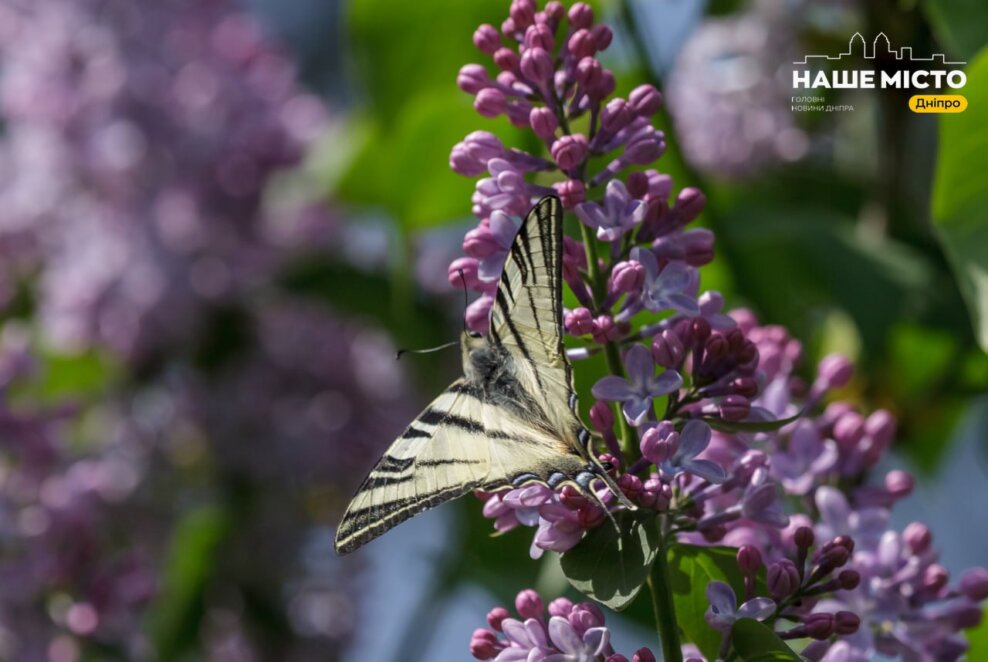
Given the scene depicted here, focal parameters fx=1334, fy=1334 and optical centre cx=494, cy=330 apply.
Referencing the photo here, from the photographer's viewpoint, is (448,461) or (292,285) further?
(292,285)

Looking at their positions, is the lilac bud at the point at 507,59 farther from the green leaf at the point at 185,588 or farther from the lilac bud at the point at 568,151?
the green leaf at the point at 185,588

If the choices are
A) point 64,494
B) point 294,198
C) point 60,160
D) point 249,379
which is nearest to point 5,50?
point 60,160

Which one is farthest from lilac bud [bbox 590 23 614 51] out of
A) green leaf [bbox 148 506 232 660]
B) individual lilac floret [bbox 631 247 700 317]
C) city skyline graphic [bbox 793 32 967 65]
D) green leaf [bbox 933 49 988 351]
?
green leaf [bbox 148 506 232 660]

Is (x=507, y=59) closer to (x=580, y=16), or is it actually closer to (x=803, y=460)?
(x=580, y=16)

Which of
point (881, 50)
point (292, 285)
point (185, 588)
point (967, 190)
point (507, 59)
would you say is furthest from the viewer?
point (292, 285)

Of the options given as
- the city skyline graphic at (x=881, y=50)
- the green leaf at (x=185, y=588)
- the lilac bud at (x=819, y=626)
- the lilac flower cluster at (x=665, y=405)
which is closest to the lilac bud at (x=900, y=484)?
the lilac flower cluster at (x=665, y=405)

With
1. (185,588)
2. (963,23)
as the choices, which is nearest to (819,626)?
(963,23)
